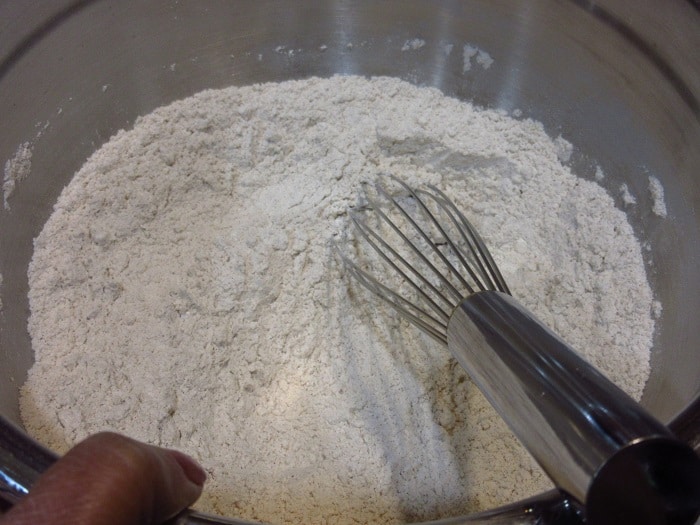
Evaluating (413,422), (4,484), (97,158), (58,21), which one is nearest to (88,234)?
(97,158)

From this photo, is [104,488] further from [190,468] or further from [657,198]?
[657,198]

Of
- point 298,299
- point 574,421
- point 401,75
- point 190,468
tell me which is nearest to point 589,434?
point 574,421

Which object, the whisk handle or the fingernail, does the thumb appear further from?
the whisk handle

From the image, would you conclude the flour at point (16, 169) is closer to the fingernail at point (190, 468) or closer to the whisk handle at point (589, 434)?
the fingernail at point (190, 468)

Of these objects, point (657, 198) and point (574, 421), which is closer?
point (574, 421)

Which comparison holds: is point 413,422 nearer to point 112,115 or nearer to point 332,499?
point 332,499

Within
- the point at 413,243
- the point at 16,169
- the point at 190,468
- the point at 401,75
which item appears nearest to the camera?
the point at 190,468
